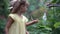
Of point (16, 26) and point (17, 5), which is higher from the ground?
point (17, 5)

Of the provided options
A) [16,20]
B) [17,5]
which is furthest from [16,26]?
[17,5]

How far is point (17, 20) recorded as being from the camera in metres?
2.67

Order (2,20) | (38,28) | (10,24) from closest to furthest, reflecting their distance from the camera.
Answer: (10,24) → (38,28) → (2,20)

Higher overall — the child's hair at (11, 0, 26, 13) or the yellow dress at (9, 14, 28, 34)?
the child's hair at (11, 0, 26, 13)

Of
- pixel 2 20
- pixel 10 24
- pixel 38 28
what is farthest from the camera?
pixel 2 20

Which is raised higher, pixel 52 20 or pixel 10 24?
pixel 52 20

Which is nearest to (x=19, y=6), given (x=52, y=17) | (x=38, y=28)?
(x=38, y=28)

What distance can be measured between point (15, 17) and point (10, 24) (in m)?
0.11

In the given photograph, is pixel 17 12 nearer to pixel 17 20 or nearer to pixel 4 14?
pixel 17 20

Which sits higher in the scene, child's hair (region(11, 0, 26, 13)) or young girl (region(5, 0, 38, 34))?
child's hair (region(11, 0, 26, 13))

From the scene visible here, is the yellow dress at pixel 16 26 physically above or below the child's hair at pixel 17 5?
below

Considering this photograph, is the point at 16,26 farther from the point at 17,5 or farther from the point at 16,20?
the point at 17,5

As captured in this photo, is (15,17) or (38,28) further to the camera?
(38,28)

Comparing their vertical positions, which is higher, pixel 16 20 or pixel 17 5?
pixel 17 5
